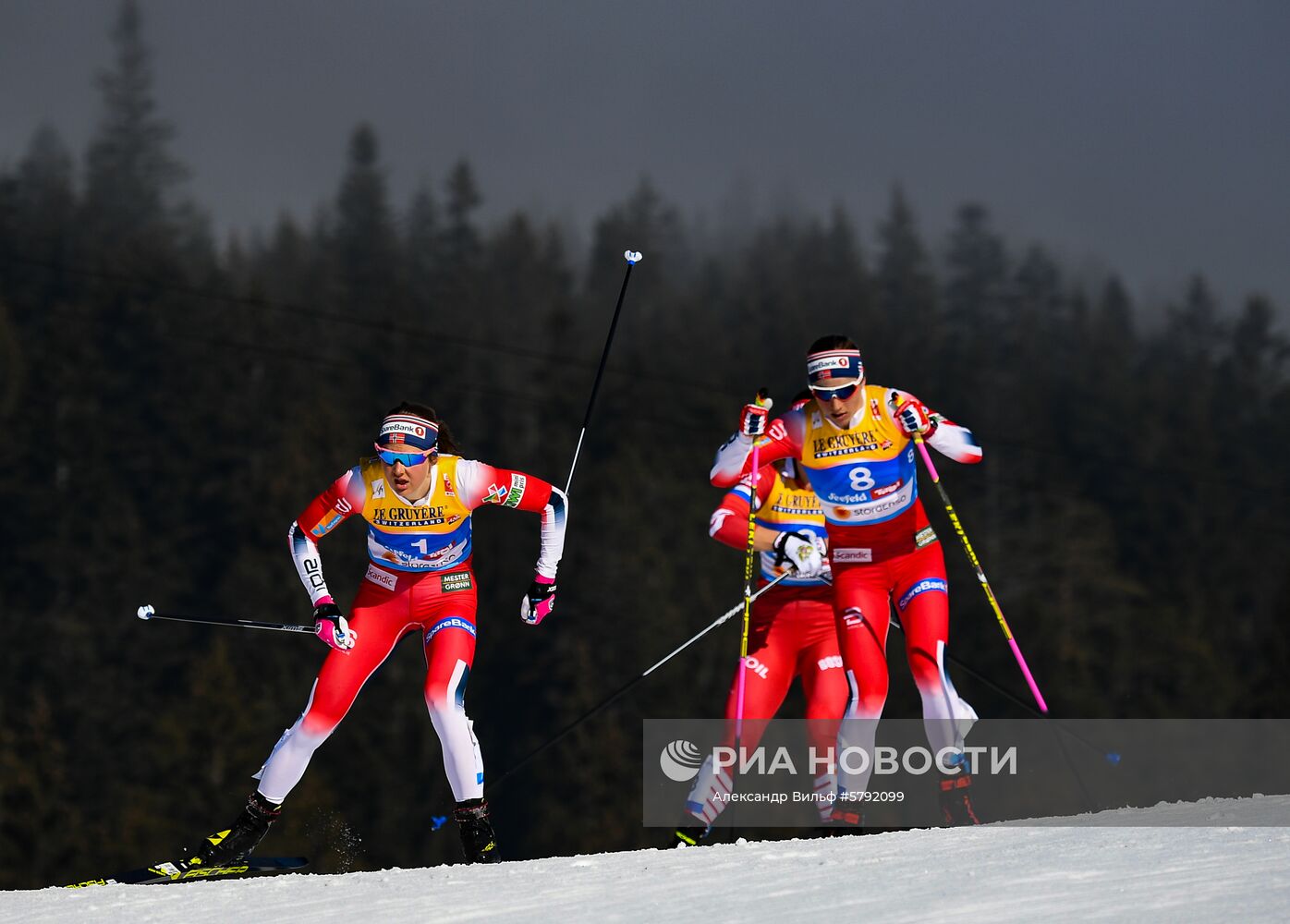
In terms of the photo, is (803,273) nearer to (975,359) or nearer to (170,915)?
(975,359)

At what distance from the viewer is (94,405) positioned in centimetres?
5234

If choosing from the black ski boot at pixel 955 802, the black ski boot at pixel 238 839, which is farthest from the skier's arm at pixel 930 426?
the black ski boot at pixel 238 839

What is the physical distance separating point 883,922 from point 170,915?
2.62 metres

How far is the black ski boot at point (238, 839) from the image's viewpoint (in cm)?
827

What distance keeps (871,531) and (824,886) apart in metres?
2.91

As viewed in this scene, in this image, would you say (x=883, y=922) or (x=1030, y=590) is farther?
(x=1030, y=590)

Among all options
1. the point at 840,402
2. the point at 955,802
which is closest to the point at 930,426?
the point at 840,402

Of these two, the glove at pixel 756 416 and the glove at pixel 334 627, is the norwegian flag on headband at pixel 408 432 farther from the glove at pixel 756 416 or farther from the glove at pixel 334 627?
the glove at pixel 756 416

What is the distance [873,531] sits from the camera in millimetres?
8688

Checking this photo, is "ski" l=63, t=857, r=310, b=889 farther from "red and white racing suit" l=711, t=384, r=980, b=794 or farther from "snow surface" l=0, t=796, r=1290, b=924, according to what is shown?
"red and white racing suit" l=711, t=384, r=980, b=794

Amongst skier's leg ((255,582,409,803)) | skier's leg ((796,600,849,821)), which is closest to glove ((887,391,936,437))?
skier's leg ((796,600,849,821))

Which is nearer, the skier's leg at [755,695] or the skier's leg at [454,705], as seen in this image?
the skier's leg at [454,705]

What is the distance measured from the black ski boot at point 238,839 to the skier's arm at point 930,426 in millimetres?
3391

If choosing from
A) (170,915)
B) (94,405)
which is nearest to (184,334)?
(94,405)
